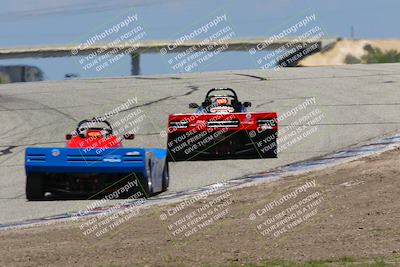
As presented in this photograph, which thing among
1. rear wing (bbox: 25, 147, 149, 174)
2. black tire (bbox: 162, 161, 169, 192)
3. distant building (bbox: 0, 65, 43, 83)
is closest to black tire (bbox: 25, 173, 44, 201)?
rear wing (bbox: 25, 147, 149, 174)

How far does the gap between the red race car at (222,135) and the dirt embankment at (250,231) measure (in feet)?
16.5

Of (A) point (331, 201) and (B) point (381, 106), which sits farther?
(B) point (381, 106)

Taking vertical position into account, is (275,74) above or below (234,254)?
below

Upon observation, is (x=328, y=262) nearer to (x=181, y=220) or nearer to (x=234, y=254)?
(x=234, y=254)

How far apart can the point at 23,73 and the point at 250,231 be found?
160 feet

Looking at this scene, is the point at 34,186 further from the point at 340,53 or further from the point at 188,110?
the point at 340,53

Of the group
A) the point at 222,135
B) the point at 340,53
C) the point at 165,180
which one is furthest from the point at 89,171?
the point at 340,53

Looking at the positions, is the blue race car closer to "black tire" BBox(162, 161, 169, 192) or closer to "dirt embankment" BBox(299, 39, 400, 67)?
"black tire" BBox(162, 161, 169, 192)

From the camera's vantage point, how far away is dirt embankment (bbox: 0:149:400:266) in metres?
10.1

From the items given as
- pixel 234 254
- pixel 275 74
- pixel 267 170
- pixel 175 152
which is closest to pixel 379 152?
pixel 267 170

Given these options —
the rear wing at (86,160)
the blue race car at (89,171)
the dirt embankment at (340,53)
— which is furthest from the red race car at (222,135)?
the dirt embankment at (340,53)

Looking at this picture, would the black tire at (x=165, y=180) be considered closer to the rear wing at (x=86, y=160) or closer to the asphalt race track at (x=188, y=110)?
the asphalt race track at (x=188, y=110)

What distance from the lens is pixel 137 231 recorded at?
39.2 ft

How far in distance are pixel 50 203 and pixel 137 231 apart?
4113mm
